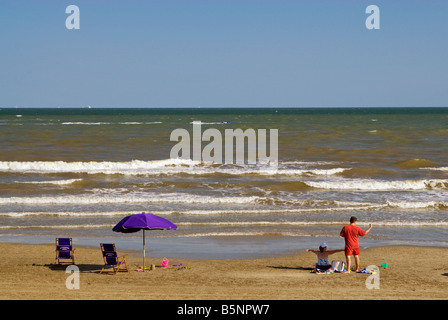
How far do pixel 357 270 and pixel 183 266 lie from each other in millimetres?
4328

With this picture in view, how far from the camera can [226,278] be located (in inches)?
523

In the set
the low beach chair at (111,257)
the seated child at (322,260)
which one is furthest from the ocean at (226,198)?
the seated child at (322,260)

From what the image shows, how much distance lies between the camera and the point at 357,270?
14.0 m

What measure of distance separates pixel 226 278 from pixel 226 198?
11.9 meters

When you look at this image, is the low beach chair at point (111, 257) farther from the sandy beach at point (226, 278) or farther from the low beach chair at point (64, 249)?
the low beach chair at point (64, 249)

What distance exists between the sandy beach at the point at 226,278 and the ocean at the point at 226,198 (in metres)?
1.22

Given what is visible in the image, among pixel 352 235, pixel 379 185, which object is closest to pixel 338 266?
pixel 352 235

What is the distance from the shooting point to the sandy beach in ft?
36.9

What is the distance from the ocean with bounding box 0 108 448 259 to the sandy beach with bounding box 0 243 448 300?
3.99 ft

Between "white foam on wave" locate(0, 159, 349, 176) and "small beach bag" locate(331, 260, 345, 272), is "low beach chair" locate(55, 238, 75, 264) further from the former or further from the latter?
"white foam on wave" locate(0, 159, 349, 176)

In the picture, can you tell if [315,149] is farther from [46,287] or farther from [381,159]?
[46,287]

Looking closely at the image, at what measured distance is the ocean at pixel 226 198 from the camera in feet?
59.8
